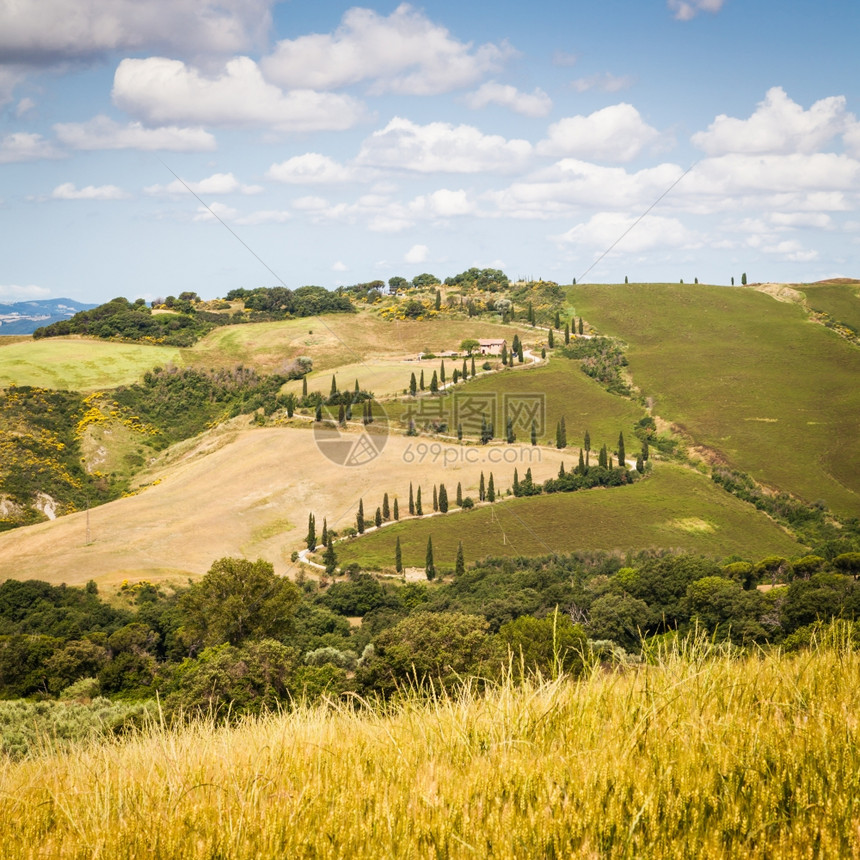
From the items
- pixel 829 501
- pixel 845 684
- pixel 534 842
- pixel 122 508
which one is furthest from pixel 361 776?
pixel 829 501

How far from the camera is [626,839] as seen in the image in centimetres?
301

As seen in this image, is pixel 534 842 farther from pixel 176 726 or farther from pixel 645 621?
pixel 645 621

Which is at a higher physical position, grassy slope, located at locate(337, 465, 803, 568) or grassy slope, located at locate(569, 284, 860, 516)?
grassy slope, located at locate(569, 284, 860, 516)

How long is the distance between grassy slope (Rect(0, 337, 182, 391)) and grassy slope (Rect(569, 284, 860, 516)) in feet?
291

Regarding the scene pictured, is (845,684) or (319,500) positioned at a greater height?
(845,684)

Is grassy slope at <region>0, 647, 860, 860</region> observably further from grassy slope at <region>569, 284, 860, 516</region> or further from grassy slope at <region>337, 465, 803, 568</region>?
grassy slope at <region>569, 284, 860, 516</region>

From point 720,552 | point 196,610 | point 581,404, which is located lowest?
point 720,552

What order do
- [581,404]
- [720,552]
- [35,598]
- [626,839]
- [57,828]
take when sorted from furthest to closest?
[581,404], [720,552], [35,598], [57,828], [626,839]

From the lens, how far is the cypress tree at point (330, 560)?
236 ft

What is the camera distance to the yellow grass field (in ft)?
245

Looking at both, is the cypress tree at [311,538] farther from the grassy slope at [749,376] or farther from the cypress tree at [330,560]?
the grassy slope at [749,376]

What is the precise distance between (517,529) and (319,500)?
983 inches
